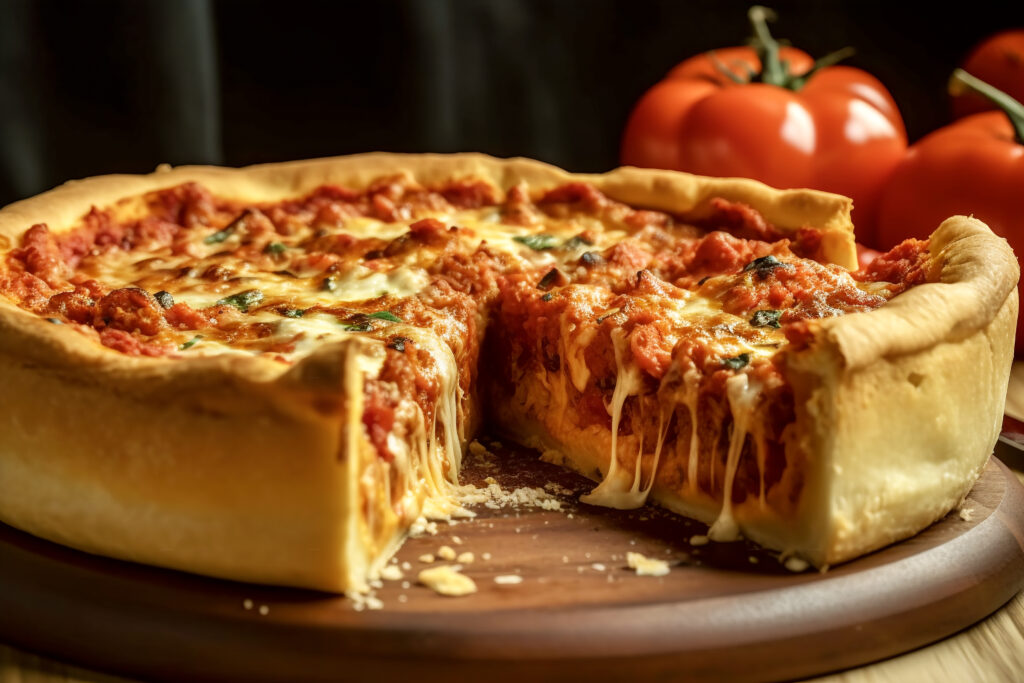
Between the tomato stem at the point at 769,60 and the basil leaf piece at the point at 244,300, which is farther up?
the tomato stem at the point at 769,60

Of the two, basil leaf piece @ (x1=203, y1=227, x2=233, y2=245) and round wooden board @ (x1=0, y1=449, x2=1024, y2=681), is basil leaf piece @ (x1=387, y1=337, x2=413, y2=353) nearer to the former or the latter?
round wooden board @ (x1=0, y1=449, x2=1024, y2=681)

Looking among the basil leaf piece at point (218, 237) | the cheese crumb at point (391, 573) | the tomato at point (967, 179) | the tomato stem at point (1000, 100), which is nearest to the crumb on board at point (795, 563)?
the cheese crumb at point (391, 573)

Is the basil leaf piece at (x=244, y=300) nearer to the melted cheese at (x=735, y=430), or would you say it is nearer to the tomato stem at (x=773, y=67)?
the melted cheese at (x=735, y=430)

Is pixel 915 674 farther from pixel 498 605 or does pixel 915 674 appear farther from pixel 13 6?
pixel 13 6

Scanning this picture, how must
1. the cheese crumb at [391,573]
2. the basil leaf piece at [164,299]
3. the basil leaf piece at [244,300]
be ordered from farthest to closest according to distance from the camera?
the basil leaf piece at [244,300]
the basil leaf piece at [164,299]
the cheese crumb at [391,573]

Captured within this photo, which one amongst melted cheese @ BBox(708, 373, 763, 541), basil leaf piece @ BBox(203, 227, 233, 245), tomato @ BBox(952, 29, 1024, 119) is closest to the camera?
melted cheese @ BBox(708, 373, 763, 541)

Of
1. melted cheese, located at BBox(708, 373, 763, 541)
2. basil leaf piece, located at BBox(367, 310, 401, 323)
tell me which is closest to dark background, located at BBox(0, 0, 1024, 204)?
basil leaf piece, located at BBox(367, 310, 401, 323)

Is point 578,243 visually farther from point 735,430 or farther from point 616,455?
point 735,430
